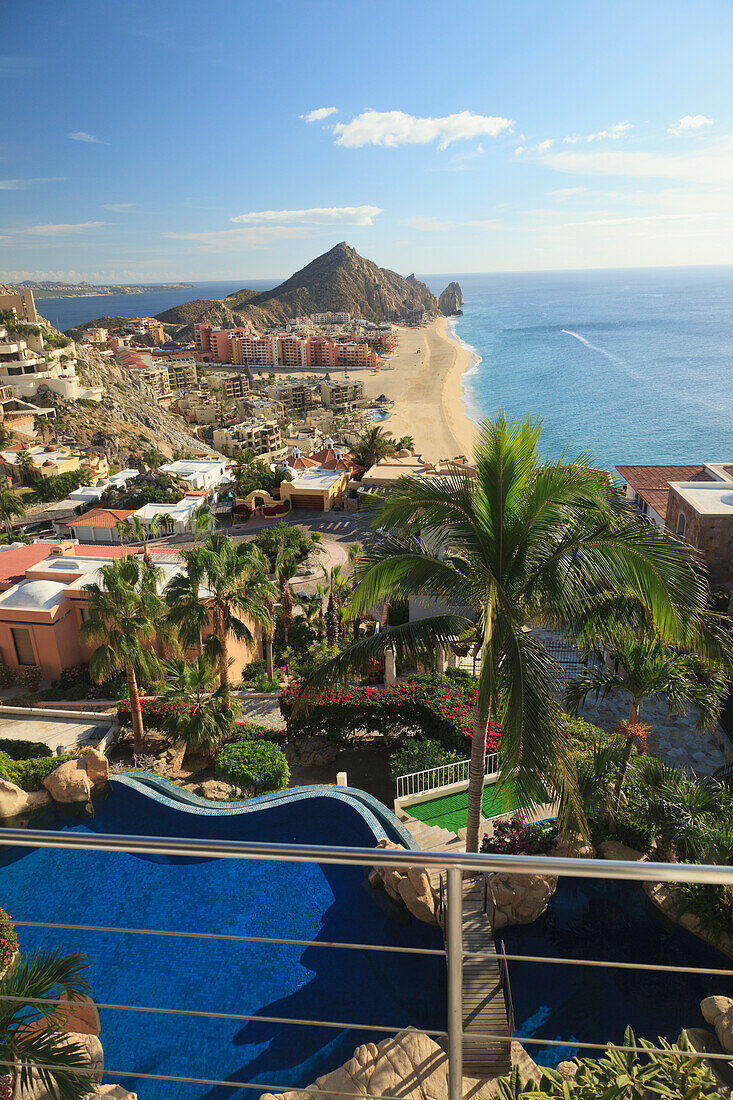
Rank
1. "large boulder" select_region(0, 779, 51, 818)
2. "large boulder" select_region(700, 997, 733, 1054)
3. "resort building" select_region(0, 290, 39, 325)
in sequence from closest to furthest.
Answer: "large boulder" select_region(700, 997, 733, 1054) → "large boulder" select_region(0, 779, 51, 818) → "resort building" select_region(0, 290, 39, 325)

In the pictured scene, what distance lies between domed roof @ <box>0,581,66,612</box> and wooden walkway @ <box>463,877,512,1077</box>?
15.7 metres

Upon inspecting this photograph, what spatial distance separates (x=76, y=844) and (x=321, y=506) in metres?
39.4

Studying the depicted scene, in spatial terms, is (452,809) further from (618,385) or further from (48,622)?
(618,385)

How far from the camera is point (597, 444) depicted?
65000mm

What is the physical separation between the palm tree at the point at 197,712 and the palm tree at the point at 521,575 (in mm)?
7176

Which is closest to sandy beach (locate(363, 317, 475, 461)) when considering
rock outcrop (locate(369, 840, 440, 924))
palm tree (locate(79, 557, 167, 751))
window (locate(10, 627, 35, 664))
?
window (locate(10, 627, 35, 664))

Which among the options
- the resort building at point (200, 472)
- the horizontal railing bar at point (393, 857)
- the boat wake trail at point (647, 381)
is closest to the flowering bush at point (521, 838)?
the horizontal railing bar at point (393, 857)

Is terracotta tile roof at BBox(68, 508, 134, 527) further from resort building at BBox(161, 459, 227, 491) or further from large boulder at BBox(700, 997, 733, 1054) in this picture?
large boulder at BBox(700, 997, 733, 1054)

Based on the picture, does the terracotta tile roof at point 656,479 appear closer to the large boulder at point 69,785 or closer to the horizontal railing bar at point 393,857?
the large boulder at point 69,785

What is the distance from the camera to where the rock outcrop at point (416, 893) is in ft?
29.2

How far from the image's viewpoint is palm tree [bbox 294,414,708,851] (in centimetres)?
605

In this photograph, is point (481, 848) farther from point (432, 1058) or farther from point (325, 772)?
point (325, 772)

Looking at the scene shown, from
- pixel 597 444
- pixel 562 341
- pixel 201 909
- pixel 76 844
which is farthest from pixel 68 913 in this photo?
pixel 562 341

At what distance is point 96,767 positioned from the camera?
41.5 ft
